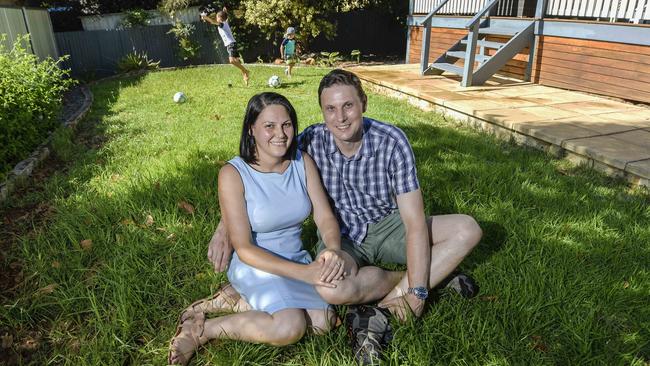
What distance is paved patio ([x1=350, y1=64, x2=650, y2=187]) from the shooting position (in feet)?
14.0

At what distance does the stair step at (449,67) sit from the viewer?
7.95 m

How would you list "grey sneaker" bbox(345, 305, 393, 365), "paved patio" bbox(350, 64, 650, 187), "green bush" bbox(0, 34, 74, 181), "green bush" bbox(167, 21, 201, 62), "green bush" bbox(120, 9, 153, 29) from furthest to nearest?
"green bush" bbox(120, 9, 153, 29)
"green bush" bbox(167, 21, 201, 62)
"green bush" bbox(0, 34, 74, 181)
"paved patio" bbox(350, 64, 650, 187)
"grey sneaker" bbox(345, 305, 393, 365)

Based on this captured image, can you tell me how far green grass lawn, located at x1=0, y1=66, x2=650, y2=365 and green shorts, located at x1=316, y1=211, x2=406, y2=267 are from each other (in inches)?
14.8

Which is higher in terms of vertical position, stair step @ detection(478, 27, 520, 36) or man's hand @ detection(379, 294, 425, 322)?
stair step @ detection(478, 27, 520, 36)

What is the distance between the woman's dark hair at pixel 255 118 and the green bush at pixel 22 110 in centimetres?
298

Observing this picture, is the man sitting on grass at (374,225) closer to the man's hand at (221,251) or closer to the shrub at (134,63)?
the man's hand at (221,251)

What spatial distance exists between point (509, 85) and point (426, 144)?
12.8 ft

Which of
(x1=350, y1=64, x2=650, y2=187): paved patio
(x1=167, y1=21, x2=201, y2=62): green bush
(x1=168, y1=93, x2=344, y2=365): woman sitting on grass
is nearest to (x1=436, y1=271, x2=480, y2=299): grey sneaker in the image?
(x1=168, y1=93, x2=344, y2=365): woman sitting on grass

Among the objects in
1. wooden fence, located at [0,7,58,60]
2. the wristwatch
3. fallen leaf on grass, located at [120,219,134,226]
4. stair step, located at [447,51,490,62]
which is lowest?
fallen leaf on grass, located at [120,219,134,226]

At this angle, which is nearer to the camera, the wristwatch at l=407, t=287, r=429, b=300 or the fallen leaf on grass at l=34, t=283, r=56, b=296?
the wristwatch at l=407, t=287, r=429, b=300

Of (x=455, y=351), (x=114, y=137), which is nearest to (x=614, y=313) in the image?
(x=455, y=351)

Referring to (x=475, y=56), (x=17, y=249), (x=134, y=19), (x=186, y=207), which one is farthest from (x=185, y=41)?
(x=17, y=249)

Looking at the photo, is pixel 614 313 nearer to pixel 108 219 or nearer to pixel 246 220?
pixel 246 220

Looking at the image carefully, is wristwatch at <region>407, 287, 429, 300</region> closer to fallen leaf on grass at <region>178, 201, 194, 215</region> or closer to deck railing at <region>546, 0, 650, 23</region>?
fallen leaf on grass at <region>178, 201, 194, 215</region>
